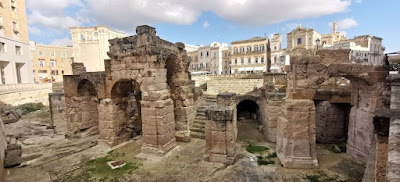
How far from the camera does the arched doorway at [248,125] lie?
28.3 feet

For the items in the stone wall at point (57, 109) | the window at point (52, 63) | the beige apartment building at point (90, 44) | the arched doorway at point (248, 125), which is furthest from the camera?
the window at point (52, 63)

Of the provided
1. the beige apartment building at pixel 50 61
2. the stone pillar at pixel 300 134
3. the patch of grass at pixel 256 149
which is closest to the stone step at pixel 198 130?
the patch of grass at pixel 256 149

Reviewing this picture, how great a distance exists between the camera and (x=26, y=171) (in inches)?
231

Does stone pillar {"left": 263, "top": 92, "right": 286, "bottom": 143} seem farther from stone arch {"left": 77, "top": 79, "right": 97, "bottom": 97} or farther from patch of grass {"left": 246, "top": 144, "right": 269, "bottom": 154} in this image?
stone arch {"left": 77, "top": 79, "right": 97, "bottom": 97}

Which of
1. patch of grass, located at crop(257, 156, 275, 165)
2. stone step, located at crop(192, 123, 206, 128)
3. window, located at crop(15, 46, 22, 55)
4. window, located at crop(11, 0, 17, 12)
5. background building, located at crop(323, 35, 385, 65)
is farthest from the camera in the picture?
background building, located at crop(323, 35, 385, 65)

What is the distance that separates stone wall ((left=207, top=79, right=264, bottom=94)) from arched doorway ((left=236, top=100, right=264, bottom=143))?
273 inches

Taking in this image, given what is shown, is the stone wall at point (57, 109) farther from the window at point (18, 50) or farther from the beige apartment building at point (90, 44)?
the beige apartment building at point (90, 44)

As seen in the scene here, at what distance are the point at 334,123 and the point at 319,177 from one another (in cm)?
380

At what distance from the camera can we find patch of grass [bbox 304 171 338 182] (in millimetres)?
5000

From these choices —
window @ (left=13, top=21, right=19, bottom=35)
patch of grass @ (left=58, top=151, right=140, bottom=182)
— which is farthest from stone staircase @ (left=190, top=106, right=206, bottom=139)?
window @ (left=13, top=21, right=19, bottom=35)

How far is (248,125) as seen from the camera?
10891mm

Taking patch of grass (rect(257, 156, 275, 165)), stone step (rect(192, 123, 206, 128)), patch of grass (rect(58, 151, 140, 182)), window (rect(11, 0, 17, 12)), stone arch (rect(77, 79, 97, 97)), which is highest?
window (rect(11, 0, 17, 12))

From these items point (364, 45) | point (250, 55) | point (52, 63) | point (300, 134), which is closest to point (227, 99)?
point (300, 134)

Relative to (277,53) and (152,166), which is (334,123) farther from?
(277,53)
